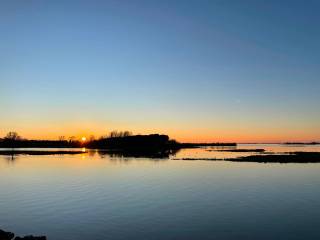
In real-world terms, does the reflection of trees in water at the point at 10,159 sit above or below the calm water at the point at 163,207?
above

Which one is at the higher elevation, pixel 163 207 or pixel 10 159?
pixel 10 159

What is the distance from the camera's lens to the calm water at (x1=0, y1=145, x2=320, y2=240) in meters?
31.3

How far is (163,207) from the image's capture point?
136ft

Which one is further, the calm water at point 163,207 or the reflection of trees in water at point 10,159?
the reflection of trees in water at point 10,159

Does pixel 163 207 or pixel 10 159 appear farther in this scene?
pixel 10 159

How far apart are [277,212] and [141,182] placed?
2893cm

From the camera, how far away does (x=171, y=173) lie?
77.8 meters

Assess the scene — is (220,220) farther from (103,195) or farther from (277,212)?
(103,195)

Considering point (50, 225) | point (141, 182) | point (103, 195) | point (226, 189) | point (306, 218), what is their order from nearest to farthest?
point (50, 225) < point (306, 218) < point (103, 195) < point (226, 189) < point (141, 182)

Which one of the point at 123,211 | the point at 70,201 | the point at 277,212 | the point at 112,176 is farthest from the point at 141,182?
the point at 277,212

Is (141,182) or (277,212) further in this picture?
(141,182)

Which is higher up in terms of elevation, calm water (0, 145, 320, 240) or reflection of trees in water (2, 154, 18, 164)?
reflection of trees in water (2, 154, 18, 164)

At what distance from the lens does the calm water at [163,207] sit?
103ft

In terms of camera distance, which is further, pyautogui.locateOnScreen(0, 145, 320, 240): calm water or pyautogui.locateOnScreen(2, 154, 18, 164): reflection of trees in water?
pyautogui.locateOnScreen(2, 154, 18, 164): reflection of trees in water
